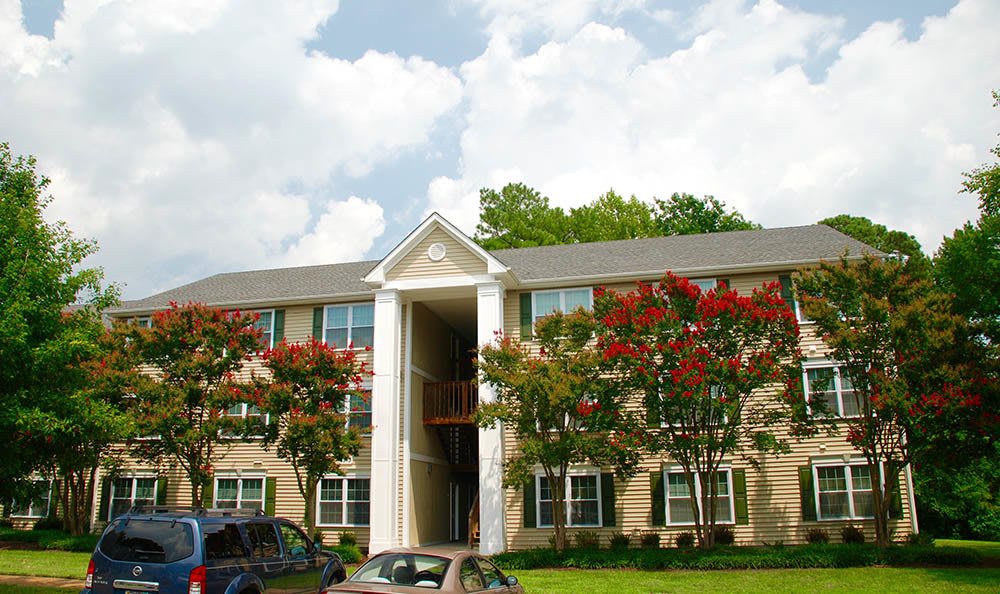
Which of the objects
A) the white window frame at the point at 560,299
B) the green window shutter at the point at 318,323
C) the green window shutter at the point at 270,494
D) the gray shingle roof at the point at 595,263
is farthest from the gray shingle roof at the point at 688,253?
the green window shutter at the point at 270,494

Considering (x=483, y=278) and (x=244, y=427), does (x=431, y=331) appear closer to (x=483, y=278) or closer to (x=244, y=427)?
(x=483, y=278)

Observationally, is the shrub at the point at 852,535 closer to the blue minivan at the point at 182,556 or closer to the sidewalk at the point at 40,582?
the blue minivan at the point at 182,556

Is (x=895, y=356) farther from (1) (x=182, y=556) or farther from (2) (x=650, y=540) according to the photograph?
(1) (x=182, y=556)

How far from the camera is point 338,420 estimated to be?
1983 centimetres

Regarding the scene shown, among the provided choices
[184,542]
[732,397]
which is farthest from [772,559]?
[184,542]

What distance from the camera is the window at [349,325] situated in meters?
24.3

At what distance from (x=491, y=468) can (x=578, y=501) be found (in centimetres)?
282

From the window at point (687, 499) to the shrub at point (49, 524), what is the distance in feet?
64.0

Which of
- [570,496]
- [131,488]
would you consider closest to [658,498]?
[570,496]

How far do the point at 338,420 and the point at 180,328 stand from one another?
5.59m

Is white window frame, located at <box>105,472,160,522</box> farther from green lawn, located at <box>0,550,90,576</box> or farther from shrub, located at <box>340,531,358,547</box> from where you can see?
shrub, located at <box>340,531,358,547</box>

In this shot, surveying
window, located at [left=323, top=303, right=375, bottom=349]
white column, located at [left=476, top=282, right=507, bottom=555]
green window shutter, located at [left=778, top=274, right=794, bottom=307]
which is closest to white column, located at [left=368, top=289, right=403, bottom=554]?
window, located at [left=323, top=303, right=375, bottom=349]

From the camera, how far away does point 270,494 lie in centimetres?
2389

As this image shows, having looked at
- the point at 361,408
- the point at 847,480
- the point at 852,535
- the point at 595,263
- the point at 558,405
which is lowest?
the point at 852,535
